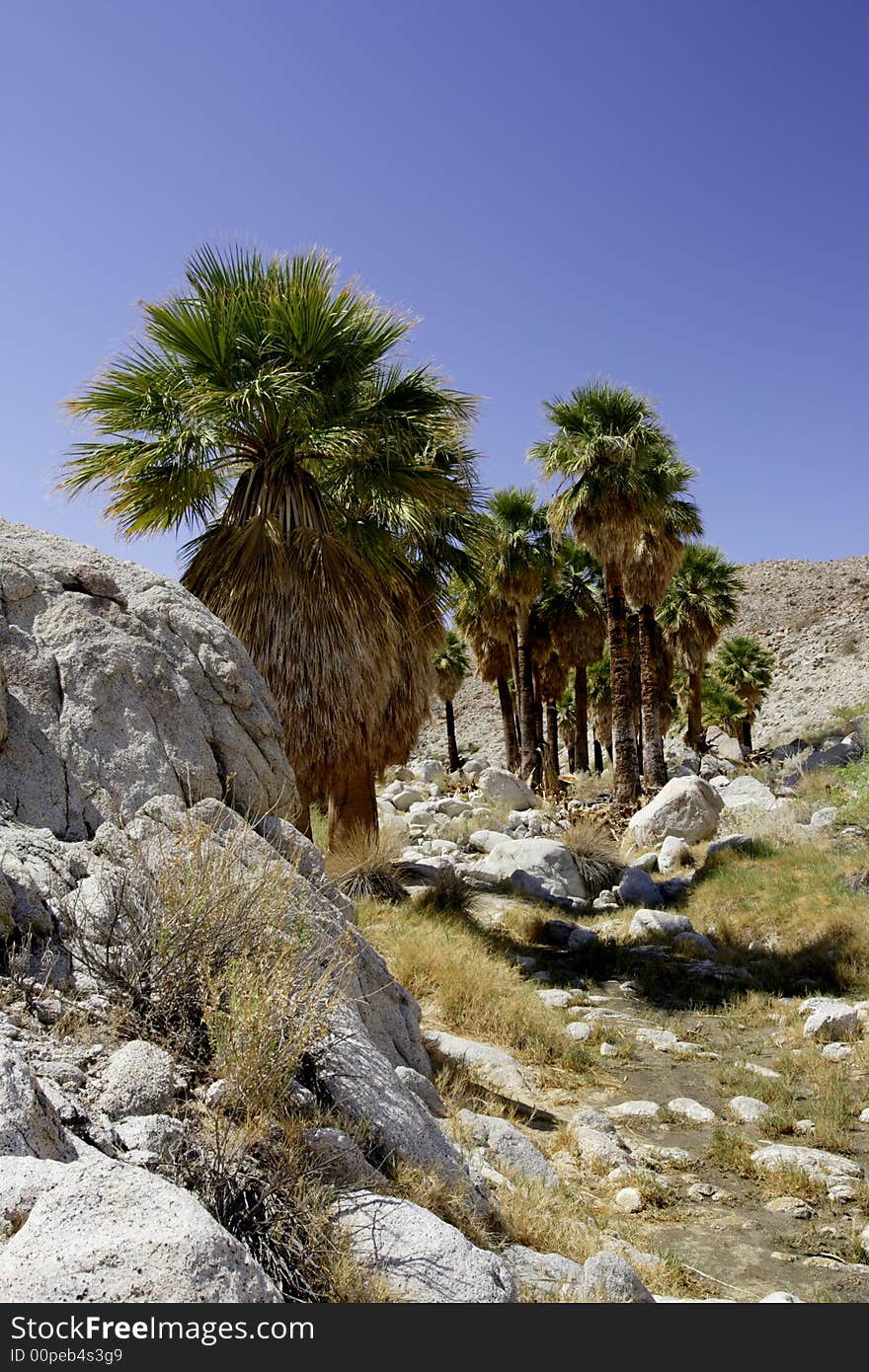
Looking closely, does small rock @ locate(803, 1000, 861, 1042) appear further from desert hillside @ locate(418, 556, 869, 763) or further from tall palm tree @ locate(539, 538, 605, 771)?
desert hillside @ locate(418, 556, 869, 763)

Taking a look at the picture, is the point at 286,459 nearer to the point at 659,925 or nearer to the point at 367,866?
the point at 367,866

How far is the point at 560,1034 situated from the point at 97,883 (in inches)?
203

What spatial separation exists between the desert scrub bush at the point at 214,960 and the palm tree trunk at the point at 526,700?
23110 mm

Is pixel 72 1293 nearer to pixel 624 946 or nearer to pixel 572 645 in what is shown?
pixel 624 946

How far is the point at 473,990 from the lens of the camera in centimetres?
822

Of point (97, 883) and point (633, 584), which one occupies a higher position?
point (633, 584)

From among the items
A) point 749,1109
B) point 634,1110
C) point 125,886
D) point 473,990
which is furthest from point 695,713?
point 125,886

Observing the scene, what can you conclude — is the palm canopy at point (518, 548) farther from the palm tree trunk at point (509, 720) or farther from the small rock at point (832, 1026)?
the small rock at point (832, 1026)

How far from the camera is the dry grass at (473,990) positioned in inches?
305

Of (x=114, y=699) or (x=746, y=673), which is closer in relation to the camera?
(x=114, y=699)

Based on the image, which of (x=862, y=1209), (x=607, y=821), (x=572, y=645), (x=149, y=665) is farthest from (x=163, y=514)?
(x=572, y=645)

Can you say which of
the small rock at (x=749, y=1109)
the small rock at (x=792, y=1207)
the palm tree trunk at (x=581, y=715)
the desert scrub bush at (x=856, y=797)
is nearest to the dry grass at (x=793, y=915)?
the desert scrub bush at (x=856, y=797)

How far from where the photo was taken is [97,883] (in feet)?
13.3

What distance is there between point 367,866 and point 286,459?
505 cm
